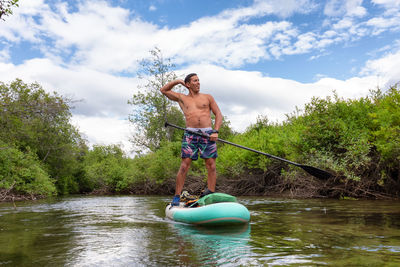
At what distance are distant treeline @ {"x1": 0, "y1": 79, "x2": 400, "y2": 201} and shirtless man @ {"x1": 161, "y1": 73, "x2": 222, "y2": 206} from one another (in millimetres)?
4963

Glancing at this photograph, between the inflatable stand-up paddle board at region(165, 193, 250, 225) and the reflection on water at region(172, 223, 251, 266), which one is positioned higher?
the inflatable stand-up paddle board at region(165, 193, 250, 225)

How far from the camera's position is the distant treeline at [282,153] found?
9491 mm

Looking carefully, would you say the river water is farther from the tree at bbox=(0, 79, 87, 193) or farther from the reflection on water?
the tree at bbox=(0, 79, 87, 193)

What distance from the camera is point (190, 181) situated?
18797mm

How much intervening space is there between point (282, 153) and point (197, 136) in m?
8.27

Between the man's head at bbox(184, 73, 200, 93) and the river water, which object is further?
the man's head at bbox(184, 73, 200, 93)

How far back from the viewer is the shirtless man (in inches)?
233

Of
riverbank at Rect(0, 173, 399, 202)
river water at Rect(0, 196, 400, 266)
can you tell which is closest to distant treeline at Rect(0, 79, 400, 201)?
riverbank at Rect(0, 173, 399, 202)

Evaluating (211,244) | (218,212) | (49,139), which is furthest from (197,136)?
(49,139)

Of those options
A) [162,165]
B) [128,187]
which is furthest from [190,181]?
[128,187]

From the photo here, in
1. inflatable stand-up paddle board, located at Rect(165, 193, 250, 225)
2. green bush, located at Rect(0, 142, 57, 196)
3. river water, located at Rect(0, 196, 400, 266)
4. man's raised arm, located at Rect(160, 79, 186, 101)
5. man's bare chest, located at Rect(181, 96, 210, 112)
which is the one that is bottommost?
river water, located at Rect(0, 196, 400, 266)

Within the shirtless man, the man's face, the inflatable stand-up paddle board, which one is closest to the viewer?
the inflatable stand-up paddle board

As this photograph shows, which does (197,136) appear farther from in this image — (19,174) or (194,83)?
(19,174)

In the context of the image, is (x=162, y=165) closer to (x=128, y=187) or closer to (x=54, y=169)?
(x=128, y=187)
